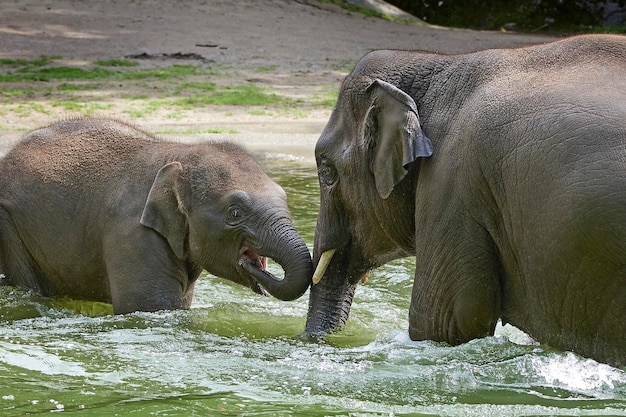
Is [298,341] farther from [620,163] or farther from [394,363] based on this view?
[620,163]

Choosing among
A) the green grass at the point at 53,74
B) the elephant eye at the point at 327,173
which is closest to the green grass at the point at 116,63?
the green grass at the point at 53,74

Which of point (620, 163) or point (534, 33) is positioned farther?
point (534, 33)

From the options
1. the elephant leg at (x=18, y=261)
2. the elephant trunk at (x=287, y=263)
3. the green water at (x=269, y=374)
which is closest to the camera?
the green water at (x=269, y=374)

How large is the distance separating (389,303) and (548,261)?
3325 mm

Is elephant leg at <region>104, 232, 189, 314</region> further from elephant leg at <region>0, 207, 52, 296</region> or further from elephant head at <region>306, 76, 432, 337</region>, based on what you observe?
elephant head at <region>306, 76, 432, 337</region>

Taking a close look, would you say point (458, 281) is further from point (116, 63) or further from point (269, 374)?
point (116, 63)

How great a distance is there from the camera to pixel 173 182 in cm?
685

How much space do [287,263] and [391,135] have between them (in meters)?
1.31

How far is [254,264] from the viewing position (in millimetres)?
6805

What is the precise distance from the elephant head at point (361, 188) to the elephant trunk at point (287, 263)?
3.6 inches

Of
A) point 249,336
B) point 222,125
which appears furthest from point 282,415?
point 222,125

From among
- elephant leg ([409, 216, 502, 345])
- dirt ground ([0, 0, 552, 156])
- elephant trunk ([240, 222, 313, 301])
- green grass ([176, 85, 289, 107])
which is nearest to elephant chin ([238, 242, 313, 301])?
elephant trunk ([240, 222, 313, 301])

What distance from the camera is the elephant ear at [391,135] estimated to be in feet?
17.1

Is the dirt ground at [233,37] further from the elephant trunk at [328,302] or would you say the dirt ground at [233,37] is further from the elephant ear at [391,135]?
the elephant ear at [391,135]
